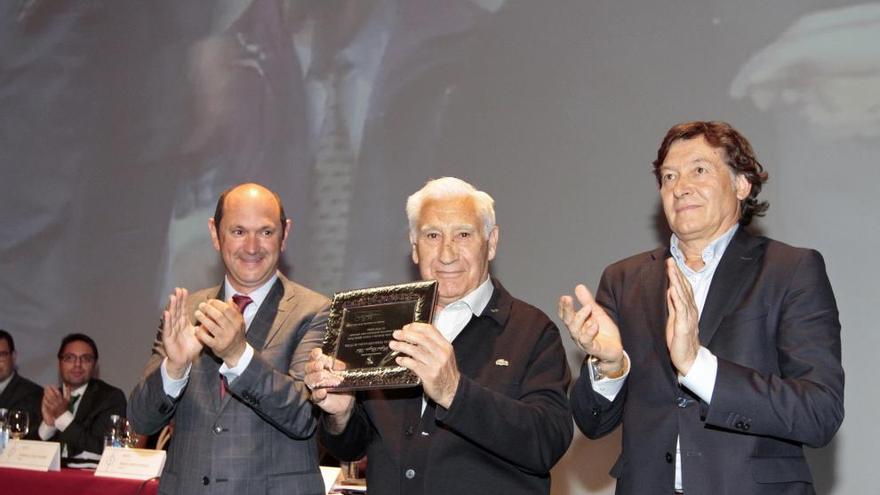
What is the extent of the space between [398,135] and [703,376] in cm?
410

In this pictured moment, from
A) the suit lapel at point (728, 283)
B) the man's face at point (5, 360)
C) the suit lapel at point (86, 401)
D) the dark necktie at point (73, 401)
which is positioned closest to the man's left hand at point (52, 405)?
the suit lapel at point (86, 401)

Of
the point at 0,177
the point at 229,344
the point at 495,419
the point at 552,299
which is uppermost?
the point at 0,177

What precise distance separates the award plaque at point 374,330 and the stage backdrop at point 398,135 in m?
2.99

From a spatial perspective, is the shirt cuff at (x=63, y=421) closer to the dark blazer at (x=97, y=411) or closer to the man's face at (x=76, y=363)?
the dark blazer at (x=97, y=411)

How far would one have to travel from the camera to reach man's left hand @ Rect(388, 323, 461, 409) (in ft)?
8.89

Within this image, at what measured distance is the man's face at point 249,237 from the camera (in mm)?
3637

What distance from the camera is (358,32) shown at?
6.64 metres

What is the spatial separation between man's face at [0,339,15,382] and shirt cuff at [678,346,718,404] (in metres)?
6.14

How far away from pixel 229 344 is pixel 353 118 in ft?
11.8

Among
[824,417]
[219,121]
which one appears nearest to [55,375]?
[219,121]

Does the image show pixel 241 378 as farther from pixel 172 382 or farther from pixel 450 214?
pixel 450 214

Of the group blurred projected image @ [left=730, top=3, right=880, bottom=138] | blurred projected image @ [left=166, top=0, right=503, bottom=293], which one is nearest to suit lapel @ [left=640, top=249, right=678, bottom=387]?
blurred projected image @ [left=730, top=3, right=880, bottom=138]

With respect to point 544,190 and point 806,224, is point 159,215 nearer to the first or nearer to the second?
point 544,190

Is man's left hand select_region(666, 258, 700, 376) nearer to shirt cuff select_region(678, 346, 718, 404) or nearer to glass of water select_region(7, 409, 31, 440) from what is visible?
shirt cuff select_region(678, 346, 718, 404)
